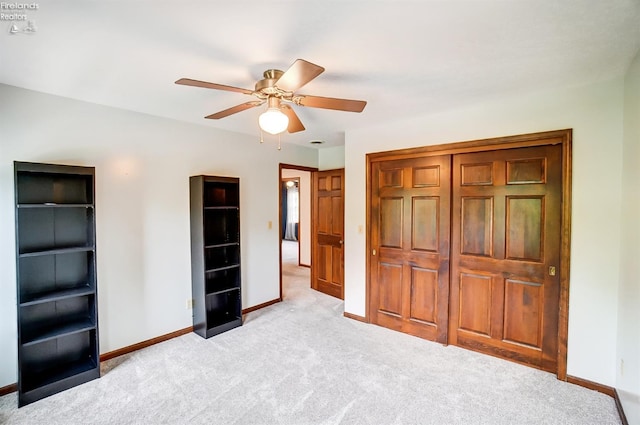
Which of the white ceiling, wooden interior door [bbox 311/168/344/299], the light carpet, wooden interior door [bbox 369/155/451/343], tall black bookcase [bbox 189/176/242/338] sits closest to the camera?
the white ceiling

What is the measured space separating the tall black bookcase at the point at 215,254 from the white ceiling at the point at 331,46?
1214 millimetres

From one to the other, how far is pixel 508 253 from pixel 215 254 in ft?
10.4

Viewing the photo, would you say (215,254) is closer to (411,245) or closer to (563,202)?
(411,245)

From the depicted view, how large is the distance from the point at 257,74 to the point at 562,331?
3166 mm

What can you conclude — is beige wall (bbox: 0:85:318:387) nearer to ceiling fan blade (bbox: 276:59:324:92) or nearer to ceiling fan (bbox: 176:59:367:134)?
ceiling fan (bbox: 176:59:367:134)

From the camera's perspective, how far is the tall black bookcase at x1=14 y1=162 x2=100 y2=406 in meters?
2.34

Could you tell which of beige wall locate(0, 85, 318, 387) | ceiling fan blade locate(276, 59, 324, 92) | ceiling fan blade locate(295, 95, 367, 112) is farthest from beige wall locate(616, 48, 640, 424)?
beige wall locate(0, 85, 318, 387)

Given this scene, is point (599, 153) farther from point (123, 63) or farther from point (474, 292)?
point (123, 63)

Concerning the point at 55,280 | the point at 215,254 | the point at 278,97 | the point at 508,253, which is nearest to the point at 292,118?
the point at 278,97

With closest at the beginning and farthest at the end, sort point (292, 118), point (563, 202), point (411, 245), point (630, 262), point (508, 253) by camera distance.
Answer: point (630, 262) < point (292, 118) < point (563, 202) < point (508, 253) < point (411, 245)

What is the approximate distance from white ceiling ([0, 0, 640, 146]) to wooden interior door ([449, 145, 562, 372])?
0.71 meters

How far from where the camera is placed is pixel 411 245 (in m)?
3.40

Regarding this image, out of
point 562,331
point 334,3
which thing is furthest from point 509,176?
point 334,3

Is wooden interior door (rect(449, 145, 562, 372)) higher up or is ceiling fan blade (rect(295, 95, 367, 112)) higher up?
ceiling fan blade (rect(295, 95, 367, 112))
